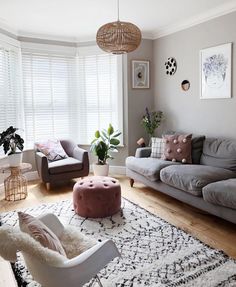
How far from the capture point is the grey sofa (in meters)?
2.84

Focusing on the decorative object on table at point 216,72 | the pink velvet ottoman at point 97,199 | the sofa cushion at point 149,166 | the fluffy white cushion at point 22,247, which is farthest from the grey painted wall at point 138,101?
the fluffy white cushion at point 22,247

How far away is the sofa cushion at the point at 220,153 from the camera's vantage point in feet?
11.6

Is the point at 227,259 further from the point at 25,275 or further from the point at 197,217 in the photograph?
the point at 25,275

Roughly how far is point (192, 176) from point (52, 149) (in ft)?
8.37

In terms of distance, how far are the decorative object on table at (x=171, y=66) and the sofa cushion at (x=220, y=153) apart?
1.50 metres

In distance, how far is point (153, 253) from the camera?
2506mm

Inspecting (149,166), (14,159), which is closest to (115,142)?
(149,166)

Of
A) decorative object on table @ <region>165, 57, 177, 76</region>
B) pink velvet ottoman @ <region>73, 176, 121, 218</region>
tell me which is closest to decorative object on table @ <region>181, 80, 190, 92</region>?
decorative object on table @ <region>165, 57, 177, 76</region>

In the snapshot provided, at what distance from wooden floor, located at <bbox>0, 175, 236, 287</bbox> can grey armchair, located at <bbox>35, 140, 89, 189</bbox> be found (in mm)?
230

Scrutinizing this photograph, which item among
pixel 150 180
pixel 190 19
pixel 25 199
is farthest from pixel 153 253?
pixel 190 19

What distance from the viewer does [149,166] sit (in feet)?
12.8

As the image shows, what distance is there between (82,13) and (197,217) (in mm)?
3150

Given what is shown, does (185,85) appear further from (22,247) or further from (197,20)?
(22,247)

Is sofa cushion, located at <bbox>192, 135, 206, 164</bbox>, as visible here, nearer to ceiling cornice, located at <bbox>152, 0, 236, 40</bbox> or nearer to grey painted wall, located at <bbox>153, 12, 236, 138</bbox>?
grey painted wall, located at <bbox>153, 12, 236, 138</bbox>
